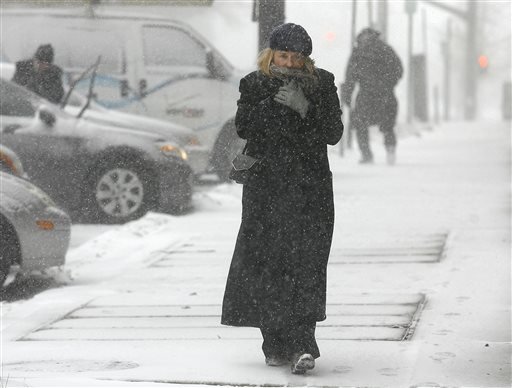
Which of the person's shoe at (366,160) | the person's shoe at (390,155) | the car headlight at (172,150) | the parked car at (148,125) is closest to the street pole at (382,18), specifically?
the person's shoe at (366,160)

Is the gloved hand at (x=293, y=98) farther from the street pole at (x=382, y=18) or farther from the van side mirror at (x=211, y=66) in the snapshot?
the street pole at (x=382, y=18)

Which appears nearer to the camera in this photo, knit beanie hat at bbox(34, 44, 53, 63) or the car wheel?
the car wheel

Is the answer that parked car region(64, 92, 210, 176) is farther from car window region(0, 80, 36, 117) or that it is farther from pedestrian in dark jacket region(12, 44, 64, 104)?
car window region(0, 80, 36, 117)

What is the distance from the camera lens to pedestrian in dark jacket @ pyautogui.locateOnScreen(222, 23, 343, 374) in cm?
606

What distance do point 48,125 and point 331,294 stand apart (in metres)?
4.78

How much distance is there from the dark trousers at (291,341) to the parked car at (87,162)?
6.48 meters

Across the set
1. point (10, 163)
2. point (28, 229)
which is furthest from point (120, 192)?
point (28, 229)

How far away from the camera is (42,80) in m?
13.4

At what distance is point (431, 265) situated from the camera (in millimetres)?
9438

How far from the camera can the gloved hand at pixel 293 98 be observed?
5.97 m

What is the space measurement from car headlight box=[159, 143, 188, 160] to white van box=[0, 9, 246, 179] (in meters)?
2.56

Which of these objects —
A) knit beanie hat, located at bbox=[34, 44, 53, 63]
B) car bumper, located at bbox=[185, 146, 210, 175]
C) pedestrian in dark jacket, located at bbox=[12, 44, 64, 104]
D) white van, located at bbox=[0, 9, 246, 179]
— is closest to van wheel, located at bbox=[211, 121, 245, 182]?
white van, located at bbox=[0, 9, 246, 179]

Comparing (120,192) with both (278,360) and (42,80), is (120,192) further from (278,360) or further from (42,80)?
(278,360)

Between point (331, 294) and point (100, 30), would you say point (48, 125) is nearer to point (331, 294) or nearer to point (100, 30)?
point (100, 30)
